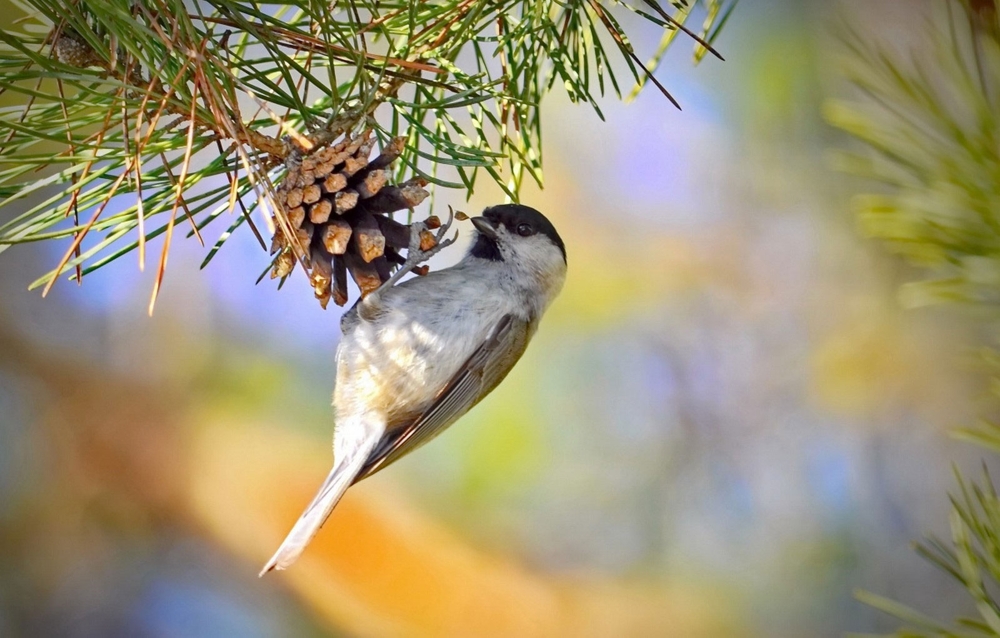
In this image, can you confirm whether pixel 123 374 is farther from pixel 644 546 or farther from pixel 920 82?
pixel 920 82

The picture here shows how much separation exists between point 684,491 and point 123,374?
0.86 m

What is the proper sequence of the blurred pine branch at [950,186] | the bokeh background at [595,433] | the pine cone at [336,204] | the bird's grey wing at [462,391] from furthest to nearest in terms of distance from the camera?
the bokeh background at [595,433]
the bird's grey wing at [462,391]
the pine cone at [336,204]
the blurred pine branch at [950,186]

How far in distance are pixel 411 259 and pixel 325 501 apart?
0.23 metres

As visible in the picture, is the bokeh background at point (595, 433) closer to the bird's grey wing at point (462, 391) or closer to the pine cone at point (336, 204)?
the bird's grey wing at point (462, 391)

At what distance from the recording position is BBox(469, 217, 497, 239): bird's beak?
88 centimetres

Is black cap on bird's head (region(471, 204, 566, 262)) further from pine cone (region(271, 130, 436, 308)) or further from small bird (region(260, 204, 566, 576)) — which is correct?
pine cone (region(271, 130, 436, 308))

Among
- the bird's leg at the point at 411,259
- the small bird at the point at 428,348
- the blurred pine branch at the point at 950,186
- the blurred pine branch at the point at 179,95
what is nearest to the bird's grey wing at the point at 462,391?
the small bird at the point at 428,348

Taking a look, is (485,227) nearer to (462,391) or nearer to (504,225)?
(504,225)

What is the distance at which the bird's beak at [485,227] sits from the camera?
0.88 m

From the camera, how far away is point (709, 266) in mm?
1329

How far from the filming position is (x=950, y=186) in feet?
1.24

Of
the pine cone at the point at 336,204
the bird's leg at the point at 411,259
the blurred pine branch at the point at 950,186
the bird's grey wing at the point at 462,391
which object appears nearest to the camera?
the blurred pine branch at the point at 950,186

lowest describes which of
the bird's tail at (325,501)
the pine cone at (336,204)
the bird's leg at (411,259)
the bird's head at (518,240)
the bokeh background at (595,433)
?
the bokeh background at (595,433)

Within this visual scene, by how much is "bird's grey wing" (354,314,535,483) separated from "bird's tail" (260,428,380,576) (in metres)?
0.01
